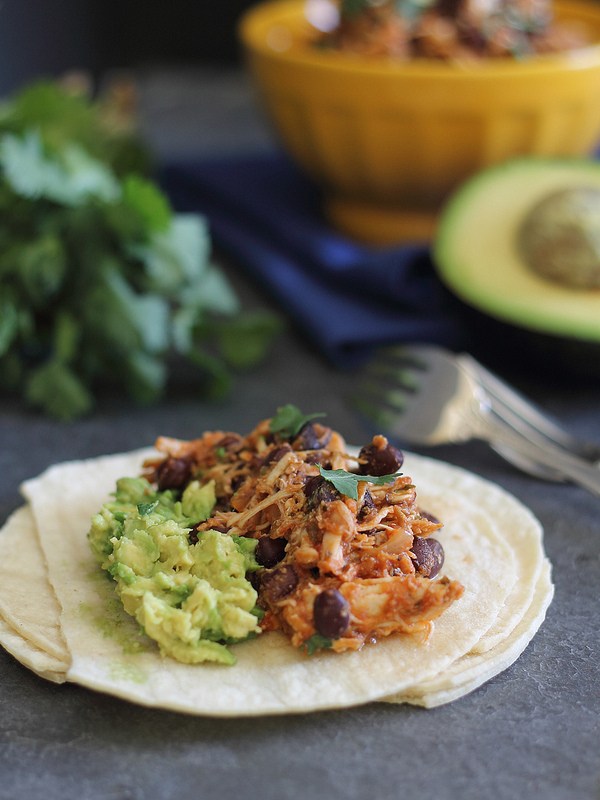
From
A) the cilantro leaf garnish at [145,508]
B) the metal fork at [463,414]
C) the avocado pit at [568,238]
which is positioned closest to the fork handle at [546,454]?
the metal fork at [463,414]

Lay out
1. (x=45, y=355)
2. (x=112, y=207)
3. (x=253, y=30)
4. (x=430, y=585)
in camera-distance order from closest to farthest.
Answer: (x=430, y=585) < (x=112, y=207) < (x=45, y=355) < (x=253, y=30)

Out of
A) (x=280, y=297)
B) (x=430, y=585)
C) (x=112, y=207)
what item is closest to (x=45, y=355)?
(x=112, y=207)

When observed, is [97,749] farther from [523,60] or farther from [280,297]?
[523,60]

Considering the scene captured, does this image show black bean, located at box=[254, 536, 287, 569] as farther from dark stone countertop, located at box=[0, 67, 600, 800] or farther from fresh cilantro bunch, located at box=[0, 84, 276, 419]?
fresh cilantro bunch, located at box=[0, 84, 276, 419]

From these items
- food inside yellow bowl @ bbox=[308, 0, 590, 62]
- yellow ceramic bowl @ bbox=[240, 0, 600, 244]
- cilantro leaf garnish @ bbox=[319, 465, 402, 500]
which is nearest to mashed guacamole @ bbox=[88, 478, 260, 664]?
cilantro leaf garnish @ bbox=[319, 465, 402, 500]

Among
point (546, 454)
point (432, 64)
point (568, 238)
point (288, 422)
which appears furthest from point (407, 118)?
point (288, 422)

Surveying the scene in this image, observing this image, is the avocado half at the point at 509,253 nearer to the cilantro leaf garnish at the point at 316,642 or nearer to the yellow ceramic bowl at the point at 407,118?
the yellow ceramic bowl at the point at 407,118

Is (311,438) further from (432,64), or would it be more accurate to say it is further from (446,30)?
(446,30)
